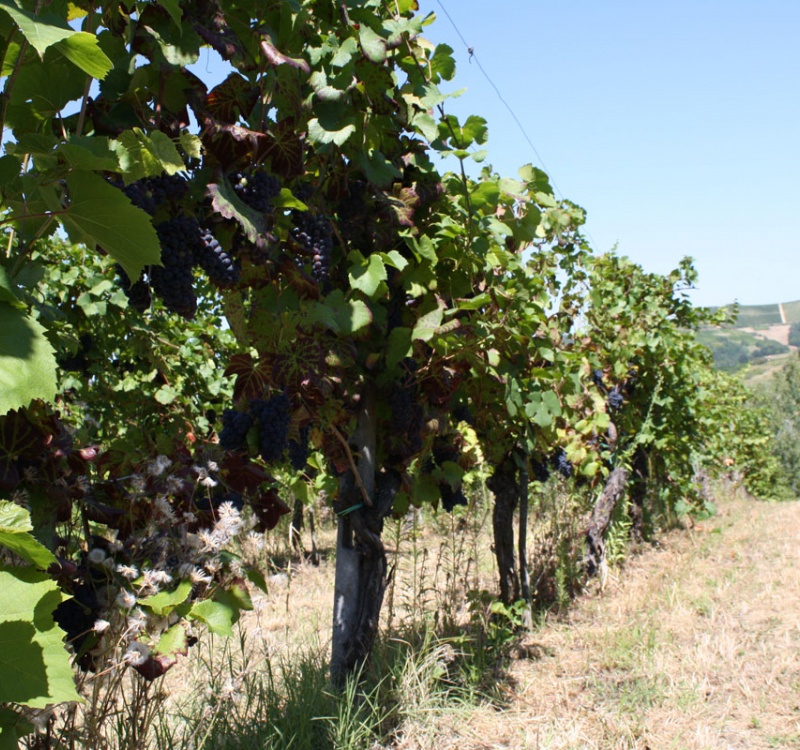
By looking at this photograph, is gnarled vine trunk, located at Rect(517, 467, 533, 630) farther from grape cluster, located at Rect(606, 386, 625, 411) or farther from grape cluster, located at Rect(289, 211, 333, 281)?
grape cluster, located at Rect(289, 211, 333, 281)

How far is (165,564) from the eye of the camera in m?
1.76

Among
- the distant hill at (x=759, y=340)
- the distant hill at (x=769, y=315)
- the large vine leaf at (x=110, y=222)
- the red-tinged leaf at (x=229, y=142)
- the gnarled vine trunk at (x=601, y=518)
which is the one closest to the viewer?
the large vine leaf at (x=110, y=222)

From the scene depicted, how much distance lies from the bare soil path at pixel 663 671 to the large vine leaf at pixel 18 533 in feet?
8.25

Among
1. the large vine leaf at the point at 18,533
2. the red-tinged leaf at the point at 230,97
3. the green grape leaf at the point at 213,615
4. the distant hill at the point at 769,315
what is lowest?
the green grape leaf at the point at 213,615

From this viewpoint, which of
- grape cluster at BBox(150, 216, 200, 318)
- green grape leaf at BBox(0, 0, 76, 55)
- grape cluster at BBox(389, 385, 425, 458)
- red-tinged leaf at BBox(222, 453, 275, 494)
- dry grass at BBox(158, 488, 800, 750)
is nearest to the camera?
green grape leaf at BBox(0, 0, 76, 55)

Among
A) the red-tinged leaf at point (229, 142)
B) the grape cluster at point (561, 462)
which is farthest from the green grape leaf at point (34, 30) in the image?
the grape cluster at point (561, 462)

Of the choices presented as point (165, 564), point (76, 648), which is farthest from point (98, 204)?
point (76, 648)

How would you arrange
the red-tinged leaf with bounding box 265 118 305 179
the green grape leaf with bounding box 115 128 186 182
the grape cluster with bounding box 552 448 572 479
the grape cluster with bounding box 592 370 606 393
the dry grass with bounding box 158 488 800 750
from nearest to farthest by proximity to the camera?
the green grape leaf with bounding box 115 128 186 182 < the red-tinged leaf with bounding box 265 118 305 179 < the dry grass with bounding box 158 488 800 750 < the grape cluster with bounding box 552 448 572 479 < the grape cluster with bounding box 592 370 606 393

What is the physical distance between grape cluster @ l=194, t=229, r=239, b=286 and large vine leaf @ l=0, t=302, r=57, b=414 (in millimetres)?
874

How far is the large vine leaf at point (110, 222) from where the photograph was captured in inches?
40.1

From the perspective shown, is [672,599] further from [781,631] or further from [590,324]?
[590,324]

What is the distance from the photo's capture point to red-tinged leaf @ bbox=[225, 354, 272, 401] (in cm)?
223

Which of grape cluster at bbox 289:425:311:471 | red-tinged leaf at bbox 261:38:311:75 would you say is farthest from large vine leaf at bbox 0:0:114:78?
grape cluster at bbox 289:425:311:471

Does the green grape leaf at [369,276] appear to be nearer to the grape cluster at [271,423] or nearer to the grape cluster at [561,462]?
the grape cluster at [271,423]
